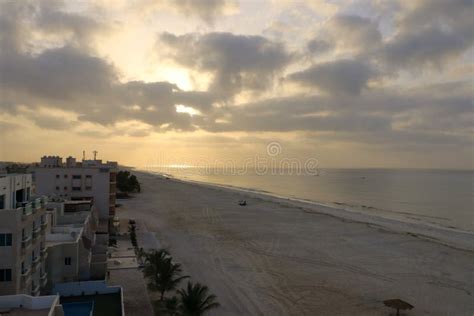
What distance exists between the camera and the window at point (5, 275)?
1648 cm

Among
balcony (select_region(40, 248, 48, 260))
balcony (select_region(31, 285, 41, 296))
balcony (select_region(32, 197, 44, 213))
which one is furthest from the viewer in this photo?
Answer: balcony (select_region(40, 248, 48, 260))

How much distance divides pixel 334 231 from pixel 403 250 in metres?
10.9

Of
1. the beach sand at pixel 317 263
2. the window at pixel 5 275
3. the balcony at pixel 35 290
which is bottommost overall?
the beach sand at pixel 317 263

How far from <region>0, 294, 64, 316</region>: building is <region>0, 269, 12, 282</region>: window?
2833 mm

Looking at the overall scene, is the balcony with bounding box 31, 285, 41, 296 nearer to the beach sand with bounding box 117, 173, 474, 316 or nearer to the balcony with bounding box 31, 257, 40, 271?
the balcony with bounding box 31, 257, 40, 271

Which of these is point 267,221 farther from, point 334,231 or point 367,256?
point 367,256

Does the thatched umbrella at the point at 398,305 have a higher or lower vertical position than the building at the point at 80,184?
lower

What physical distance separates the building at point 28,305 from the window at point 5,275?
112 inches

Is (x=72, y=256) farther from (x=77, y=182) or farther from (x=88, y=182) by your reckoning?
(x=77, y=182)

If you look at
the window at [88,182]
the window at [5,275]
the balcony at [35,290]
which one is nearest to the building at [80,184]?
the window at [88,182]

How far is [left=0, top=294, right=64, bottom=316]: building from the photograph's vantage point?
14.0m

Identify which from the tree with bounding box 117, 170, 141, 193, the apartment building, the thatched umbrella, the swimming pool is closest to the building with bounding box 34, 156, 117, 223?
the apartment building

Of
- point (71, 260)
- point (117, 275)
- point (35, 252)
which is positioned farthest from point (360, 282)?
point (35, 252)

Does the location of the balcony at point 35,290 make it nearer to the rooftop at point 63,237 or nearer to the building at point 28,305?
the rooftop at point 63,237
